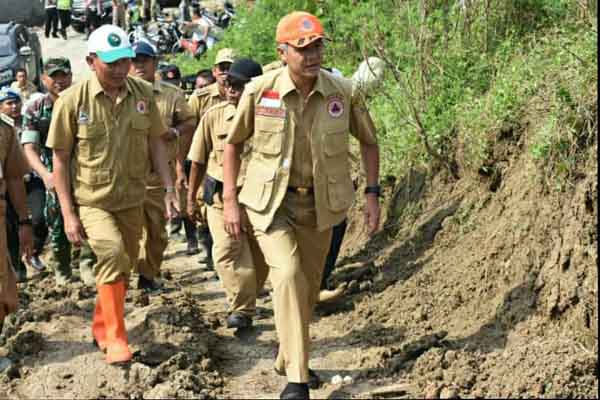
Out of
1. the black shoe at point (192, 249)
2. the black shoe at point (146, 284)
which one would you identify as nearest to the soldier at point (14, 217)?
the black shoe at point (146, 284)

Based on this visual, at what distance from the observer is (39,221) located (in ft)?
36.3

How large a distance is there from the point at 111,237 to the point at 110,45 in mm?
1265

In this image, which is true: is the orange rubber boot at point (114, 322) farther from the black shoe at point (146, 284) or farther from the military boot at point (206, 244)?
the military boot at point (206, 244)

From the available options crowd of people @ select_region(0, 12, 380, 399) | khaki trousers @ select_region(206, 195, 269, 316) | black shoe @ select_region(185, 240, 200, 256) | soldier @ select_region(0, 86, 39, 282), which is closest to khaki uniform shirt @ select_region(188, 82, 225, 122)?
crowd of people @ select_region(0, 12, 380, 399)

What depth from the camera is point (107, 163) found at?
748cm

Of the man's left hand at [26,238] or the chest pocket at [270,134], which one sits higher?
the chest pocket at [270,134]

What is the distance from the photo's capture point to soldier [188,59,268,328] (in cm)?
810

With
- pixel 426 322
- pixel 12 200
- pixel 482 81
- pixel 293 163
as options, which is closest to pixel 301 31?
pixel 293 163

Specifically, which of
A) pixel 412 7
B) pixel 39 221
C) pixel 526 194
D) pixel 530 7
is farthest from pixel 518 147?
pixel 39 221

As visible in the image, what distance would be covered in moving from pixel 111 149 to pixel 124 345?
4.44 ft

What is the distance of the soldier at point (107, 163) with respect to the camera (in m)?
7.17

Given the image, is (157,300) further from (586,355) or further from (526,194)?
(586,355)

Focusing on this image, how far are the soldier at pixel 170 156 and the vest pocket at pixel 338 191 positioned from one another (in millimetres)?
2893

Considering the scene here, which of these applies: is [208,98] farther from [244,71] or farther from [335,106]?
[335,106]
